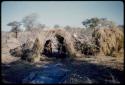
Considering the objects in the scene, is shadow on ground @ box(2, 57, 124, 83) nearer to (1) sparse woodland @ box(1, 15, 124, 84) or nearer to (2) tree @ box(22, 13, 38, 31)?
(1) sparse woodland @ box(1, 15, 124, 84)

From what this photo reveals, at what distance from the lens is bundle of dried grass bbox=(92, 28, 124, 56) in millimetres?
12125

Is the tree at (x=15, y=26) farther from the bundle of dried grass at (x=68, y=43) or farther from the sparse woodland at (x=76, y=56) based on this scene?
the bundle of dried grass at (x=68, y=43)

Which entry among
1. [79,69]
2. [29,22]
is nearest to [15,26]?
[29,22]

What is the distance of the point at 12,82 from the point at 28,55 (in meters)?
3.41

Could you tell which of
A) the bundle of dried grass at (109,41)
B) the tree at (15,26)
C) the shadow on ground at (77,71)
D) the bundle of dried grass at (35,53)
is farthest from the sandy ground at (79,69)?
the tree at (15,26)

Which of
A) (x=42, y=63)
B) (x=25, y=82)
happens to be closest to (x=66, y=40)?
(x=42, y=63)

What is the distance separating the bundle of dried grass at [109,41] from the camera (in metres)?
12.1

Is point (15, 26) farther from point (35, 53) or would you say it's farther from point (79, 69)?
point (79, 69)

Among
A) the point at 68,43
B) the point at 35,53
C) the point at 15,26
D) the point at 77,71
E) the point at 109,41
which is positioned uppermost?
the point at 15,26

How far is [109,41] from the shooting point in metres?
12.2

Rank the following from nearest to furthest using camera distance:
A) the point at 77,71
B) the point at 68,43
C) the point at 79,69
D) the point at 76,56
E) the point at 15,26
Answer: the point at 77,71
the point at 79,69
the point at 68,43
the point at 76,56
the point at 15,26

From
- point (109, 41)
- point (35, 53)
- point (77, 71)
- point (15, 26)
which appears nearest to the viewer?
point (77, 71)

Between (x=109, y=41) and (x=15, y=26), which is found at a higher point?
(x=15, y=26)

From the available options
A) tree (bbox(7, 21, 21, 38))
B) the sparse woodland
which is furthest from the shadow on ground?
tree (bbox(7, 21, 21, 38))
